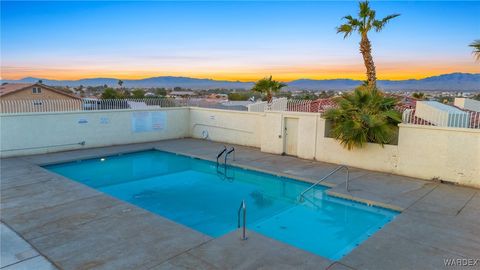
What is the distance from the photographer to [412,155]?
985cm

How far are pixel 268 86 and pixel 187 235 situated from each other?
581 inches

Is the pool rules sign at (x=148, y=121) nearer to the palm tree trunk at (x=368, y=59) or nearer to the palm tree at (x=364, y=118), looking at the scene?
the palm tree at (x=364, y=118)

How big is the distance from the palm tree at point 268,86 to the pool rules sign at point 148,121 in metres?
6.08

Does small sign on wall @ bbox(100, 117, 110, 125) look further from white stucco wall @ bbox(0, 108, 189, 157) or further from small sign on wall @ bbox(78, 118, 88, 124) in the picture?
small sign on wall @ bbox(78, 118, 88, 124)

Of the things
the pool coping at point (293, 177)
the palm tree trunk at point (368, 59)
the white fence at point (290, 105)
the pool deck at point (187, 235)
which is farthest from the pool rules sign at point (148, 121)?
the palm tree trunk at point (368, 59)

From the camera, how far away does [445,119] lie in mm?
9484

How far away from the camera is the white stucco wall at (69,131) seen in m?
12.3

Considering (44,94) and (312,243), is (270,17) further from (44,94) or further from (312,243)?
(44,94)

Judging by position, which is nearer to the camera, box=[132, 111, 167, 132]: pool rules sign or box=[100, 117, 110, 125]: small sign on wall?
box=[100, 117, 110, 125]: small sign on wall

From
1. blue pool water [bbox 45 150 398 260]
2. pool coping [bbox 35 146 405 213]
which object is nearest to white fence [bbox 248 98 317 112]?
pool coping [bbox 35 146 405 213]

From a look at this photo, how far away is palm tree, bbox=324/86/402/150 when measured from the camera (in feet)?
33.6

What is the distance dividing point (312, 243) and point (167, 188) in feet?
17.1

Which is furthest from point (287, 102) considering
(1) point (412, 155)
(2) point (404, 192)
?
(2) point (404, 192)

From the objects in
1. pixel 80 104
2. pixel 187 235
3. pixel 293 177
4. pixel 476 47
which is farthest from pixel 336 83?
pixel 187 235
